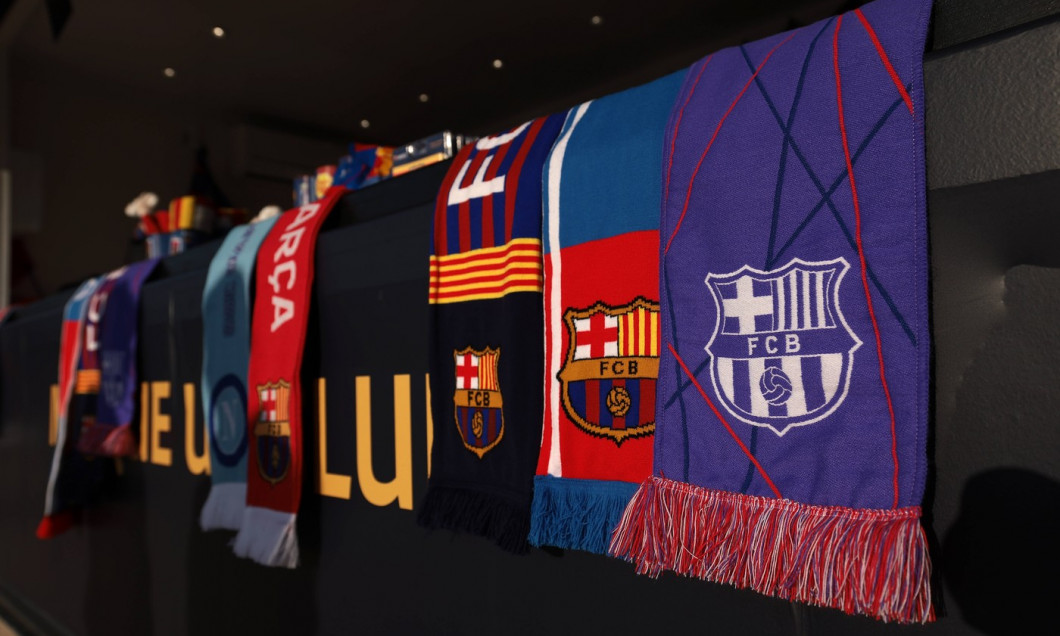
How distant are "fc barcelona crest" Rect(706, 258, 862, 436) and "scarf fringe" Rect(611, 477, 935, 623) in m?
0.08

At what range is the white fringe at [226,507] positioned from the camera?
47.9 inches

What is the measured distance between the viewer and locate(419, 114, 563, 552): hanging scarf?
773 mm

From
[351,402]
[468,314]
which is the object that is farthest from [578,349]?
[351,402]

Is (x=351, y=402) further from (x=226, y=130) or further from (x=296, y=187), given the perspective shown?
(x=226, y=130)

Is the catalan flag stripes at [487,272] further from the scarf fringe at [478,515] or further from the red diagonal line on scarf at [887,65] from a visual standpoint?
the red diagonal line on scarf at [887,65]

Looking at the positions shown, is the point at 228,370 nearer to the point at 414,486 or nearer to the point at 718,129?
the point at 414,486

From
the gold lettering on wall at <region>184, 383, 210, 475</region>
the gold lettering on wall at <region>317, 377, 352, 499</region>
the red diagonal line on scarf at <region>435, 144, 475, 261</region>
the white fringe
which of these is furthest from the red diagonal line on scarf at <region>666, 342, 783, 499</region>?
the gold lettering on wall at <region>184, 383, 210, 475</region>

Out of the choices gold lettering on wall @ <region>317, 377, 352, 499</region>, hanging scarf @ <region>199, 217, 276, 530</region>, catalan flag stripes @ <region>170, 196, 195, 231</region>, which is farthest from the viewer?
catalan flag stripes @ <region>170, 196, 195, 231</region>

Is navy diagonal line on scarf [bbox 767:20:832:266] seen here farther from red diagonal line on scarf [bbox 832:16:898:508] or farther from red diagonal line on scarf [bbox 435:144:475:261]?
red diagonal line on scarf [bbox 435:144:475:261]

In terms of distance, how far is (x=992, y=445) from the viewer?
1.69ft

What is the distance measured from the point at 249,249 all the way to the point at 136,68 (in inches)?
164

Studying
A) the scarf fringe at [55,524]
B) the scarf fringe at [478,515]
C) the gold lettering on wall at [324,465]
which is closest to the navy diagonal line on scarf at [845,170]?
the scarf fringe at [478,515]

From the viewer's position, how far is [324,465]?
3.85ft

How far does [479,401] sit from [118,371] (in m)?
1.34
